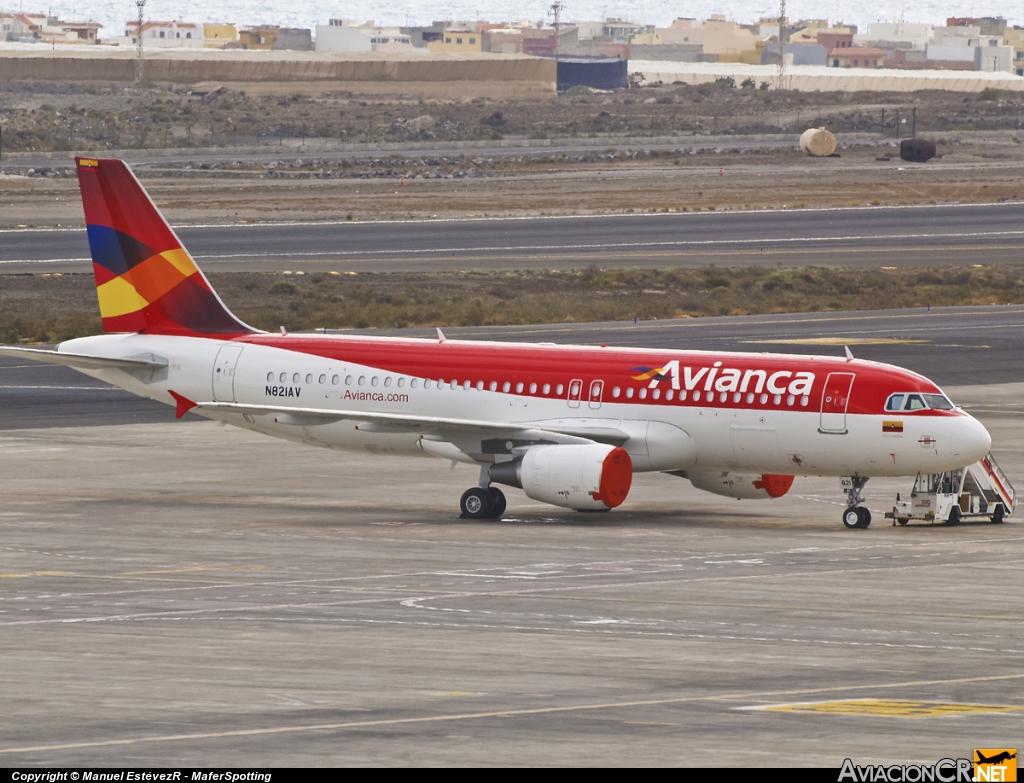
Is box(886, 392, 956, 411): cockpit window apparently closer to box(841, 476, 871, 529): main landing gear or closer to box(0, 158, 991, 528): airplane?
box(0, 158, 991, 528): airplane

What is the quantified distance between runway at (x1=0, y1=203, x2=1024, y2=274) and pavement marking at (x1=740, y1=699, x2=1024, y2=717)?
277ft

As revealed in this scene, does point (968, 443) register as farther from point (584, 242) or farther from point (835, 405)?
point (584, 242)

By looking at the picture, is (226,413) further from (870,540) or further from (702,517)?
(870,540)

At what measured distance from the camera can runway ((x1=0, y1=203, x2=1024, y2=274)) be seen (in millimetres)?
111688

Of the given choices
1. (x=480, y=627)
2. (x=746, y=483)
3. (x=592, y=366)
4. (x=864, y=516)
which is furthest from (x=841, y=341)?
(x=480, y=627)

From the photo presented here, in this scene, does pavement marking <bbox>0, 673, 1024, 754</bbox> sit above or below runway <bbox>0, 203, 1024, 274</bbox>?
above

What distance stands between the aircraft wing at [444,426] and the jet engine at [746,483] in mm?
2981

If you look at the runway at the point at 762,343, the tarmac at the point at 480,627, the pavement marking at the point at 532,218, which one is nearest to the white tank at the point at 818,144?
the pavement marking at the point at 532,218

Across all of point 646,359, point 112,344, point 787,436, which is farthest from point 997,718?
point 112,344

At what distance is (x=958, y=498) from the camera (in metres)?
43.6

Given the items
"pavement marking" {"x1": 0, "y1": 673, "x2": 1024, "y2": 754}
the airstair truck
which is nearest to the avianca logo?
the airstair truck

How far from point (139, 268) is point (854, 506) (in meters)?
20.6

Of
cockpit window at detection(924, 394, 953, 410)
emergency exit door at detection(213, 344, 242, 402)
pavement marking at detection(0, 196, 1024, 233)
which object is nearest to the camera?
cockpit window at detection(924, 394, 953, 410)

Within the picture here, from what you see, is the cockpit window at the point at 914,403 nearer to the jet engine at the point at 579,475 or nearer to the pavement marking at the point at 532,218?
the jet engine at the point at 579,475
